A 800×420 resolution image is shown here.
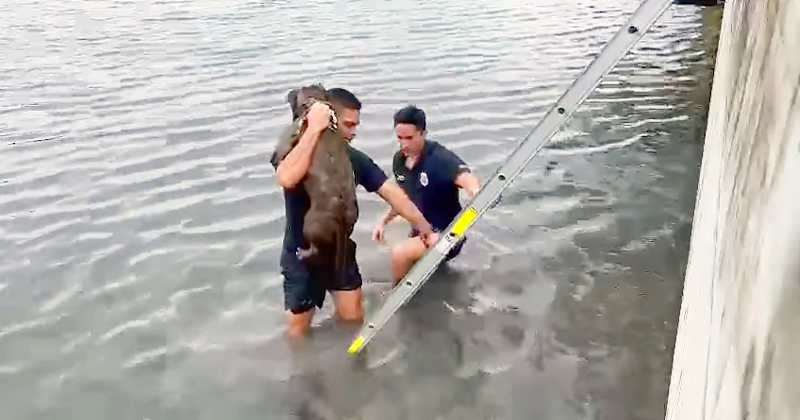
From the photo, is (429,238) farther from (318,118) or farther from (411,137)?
(318,118)

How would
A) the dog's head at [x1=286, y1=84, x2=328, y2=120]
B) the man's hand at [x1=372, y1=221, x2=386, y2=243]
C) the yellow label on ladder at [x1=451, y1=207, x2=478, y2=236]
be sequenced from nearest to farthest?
the yellow label on ladder at [x1=451, y1=207, x2=478, y2=236]
the dog's head at [x1=286, y1=84, x2=328, y2=120]
the man's hand at [x1=372, y1=221, x2=386, y2=243]

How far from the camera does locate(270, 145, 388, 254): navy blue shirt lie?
5.23m

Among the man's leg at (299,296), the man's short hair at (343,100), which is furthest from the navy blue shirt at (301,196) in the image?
the man's short hair at (343,100)

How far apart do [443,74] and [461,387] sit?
27.0ft

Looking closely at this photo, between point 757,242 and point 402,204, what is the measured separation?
5.06m

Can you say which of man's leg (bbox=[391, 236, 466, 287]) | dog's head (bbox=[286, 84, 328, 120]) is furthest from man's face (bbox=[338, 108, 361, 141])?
man's leg (bbox=[391, 236, 466, 287])

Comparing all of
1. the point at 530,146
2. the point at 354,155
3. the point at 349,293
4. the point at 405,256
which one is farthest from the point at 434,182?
the point at 530,146

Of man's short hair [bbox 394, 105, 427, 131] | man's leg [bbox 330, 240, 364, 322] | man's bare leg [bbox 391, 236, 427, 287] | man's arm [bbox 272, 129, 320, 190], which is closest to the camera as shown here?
man's arm [bbox 272, 129, 320, 190]

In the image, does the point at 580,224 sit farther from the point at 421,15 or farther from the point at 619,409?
the point at 421,15

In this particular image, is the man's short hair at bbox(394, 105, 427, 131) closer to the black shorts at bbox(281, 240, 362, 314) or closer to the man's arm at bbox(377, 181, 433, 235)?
the man's arm at bbox(377, 181, 433, 235)

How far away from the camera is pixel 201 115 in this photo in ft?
36.0

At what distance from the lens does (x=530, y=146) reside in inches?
183

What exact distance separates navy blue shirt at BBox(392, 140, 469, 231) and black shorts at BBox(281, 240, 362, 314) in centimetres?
84

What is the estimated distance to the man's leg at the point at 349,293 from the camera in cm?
562
